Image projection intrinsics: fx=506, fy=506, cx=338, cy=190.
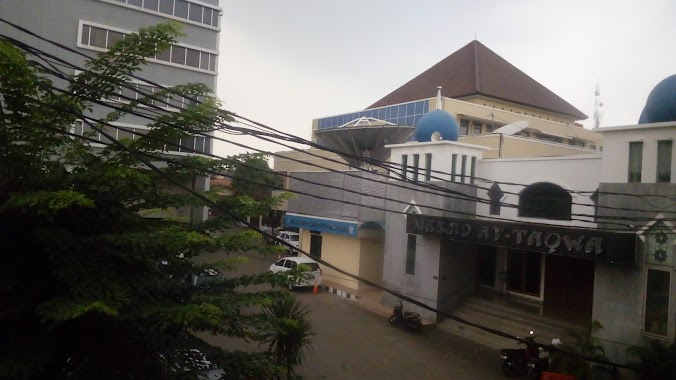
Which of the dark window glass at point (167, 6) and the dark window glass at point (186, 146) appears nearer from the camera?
the dark window glass at point (186, 146)

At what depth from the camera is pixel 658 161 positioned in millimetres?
11742

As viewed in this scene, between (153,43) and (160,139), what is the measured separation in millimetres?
943

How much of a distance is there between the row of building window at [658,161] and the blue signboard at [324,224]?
1084cm

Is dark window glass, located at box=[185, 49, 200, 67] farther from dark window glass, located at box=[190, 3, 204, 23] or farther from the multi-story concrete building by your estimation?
dark window glass, located at box=[190, 3, 204, 23]

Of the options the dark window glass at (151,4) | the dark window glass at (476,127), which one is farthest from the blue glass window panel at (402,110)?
the dark window glass at (151,4)

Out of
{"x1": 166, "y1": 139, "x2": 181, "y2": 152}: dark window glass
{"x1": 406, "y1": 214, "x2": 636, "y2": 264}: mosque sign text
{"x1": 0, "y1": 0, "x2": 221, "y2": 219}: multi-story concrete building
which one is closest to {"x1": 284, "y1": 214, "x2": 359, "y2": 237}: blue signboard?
{"x1": 406, "y1": 214, "x2": 636, "y2": 264}: mosque sign text

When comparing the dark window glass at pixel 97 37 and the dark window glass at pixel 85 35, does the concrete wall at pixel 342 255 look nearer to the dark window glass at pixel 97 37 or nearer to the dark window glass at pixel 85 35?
the dark window glass at pixel 97 37

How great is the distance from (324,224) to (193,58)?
9.98 metres

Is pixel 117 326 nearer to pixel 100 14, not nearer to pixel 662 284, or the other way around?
pixel 662 284

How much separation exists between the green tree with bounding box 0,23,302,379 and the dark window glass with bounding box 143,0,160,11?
19.3 meters

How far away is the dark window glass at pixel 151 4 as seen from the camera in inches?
875

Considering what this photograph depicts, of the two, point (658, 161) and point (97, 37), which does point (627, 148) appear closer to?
point (658, 161)

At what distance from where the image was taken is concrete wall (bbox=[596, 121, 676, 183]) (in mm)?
11539

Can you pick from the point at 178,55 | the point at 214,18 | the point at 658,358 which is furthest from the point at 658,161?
the point at 214,18
